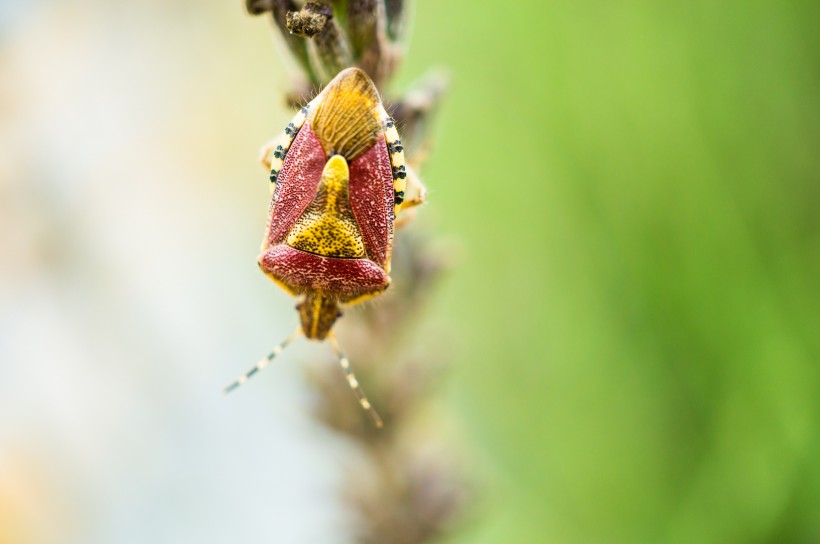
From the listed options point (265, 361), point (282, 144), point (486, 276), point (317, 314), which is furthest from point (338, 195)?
point (486, 276)

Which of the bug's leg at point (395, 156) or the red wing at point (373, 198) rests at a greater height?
the bug's leg at point (395, 156)

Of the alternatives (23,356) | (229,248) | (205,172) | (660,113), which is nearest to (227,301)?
(229,248)

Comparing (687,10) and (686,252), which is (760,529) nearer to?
(686,252)

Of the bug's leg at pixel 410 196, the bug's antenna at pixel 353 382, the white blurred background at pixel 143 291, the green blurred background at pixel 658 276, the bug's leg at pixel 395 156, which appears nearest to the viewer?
the bug's leg at pixel 395 156

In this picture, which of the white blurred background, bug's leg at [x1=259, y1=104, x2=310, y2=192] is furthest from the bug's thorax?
the white blurred background

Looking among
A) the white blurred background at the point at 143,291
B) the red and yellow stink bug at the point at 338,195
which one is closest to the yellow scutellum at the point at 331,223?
the red and yellow stink bug at the point at 338,195

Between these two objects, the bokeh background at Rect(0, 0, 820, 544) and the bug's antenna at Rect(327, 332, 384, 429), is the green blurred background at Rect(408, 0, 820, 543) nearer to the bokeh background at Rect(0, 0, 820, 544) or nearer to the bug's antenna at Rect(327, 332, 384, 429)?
the bokeh background at Rect(0, 0, 820, 544)

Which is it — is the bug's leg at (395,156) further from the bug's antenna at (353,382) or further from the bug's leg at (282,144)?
the bug's antenna at (353,382)
